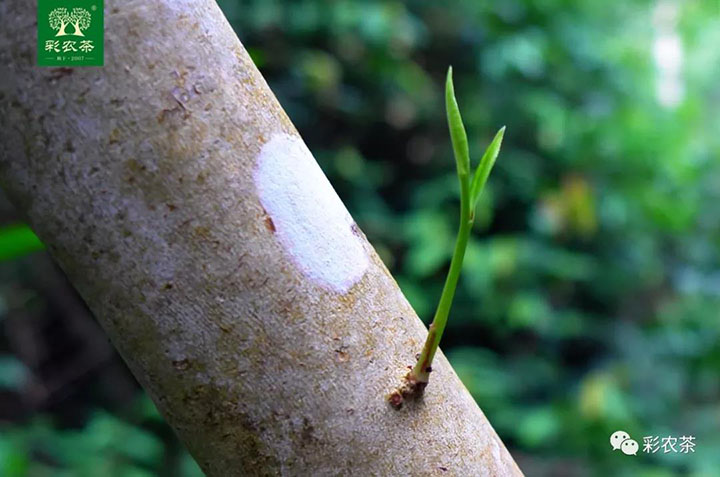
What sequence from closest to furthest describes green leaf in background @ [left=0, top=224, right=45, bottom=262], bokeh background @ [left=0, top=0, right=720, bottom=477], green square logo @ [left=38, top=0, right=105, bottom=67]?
green square logo @ [left=38, top=0, right=105, bottom=67] → green leaf in background @ [left=0, top=224, right=45, bottom=262] → bokeh background @ [left=0, top=0, right=720, bottom=477]

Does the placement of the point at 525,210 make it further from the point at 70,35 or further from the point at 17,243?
the point at 70,35

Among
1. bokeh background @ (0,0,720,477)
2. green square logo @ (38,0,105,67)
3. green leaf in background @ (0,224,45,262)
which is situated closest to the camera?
green square logo @ (38,0,105,67)

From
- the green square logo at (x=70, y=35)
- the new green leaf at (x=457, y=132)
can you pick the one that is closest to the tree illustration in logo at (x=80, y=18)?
the green square logo at (x=70, y=35)

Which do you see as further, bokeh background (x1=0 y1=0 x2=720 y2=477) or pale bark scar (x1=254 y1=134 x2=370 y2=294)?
bokeh background (x1=0 y1=0 x2=720 y2=477)

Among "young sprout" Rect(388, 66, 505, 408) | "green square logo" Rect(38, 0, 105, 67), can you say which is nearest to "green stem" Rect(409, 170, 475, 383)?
"young sprout" Rect(388, 66, 505, 408)

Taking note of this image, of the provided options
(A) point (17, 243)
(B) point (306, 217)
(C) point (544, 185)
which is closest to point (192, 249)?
(B) point (306, 217)

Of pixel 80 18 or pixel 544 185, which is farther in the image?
pixel 544 185

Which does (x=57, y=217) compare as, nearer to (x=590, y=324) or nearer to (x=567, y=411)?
(x=567, y=411)

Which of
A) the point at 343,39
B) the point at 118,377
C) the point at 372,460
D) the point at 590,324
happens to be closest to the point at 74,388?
the point at 118,377

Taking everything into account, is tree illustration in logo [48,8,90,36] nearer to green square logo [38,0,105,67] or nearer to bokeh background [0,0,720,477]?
green square logo [38,0,105,67]
